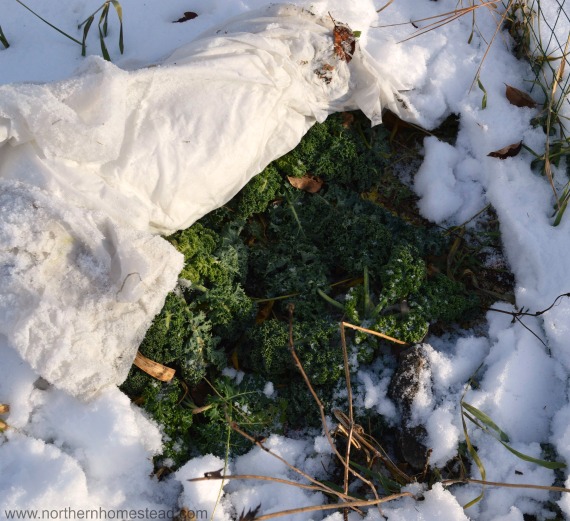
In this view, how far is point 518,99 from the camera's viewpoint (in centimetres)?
328

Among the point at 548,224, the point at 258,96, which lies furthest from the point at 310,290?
the point at 548,224

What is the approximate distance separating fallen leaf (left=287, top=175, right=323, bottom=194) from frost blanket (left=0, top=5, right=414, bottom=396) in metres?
0.22

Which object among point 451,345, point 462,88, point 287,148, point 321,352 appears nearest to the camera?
point 321,352

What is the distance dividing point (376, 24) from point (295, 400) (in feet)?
7.27

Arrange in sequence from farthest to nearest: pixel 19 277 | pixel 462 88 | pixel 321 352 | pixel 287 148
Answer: pixel 462 88, pixel 287 148, pixel 321 352, pixel 19 277

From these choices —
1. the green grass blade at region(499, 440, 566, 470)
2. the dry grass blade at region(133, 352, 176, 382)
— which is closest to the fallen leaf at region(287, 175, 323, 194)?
the dry grass blade at region(133, 352, 176, 382)

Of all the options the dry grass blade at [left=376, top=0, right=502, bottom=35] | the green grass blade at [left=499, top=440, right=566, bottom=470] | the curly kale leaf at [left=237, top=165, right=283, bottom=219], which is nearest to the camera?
the green grass blade at [left=499, top=440, right=566, bottom=470]

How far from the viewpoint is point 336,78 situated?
3117 millimetres

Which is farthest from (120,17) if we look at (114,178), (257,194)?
(257,194)

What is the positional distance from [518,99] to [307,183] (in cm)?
127

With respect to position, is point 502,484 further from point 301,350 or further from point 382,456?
point 301,350

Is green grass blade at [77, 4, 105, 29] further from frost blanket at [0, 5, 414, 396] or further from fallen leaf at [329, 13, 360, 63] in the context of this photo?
fallen leaf at [329, 13, 360, 63]

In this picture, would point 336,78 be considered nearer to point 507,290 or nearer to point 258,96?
point 258,96

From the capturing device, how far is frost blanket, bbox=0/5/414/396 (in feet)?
7.79
